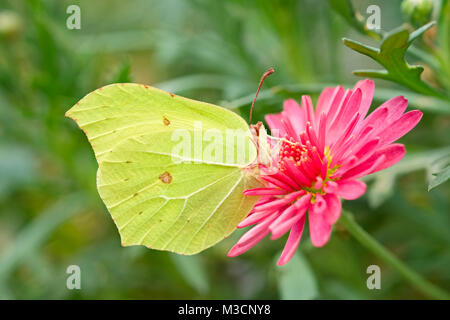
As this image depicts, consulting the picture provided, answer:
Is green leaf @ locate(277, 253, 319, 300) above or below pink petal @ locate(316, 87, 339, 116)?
below

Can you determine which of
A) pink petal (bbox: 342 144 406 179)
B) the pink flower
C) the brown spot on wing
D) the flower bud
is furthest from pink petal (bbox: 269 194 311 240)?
the flower bud

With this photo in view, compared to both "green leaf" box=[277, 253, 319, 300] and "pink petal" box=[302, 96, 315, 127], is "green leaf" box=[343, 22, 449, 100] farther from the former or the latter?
"green leaf" box=[277, 253, 319, 300]

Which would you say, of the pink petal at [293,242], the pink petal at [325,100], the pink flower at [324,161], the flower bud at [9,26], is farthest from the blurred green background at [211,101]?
the pink petal at [293,242]

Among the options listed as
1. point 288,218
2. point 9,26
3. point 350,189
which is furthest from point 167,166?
point 9,26

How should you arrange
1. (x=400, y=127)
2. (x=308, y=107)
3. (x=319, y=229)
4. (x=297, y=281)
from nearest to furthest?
1. (x=319, y=229)
2. (x=400, y=127)
3. (x=308, y=107)
4. (x=297, y=281)

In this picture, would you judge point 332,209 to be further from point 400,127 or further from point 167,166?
point 167,166

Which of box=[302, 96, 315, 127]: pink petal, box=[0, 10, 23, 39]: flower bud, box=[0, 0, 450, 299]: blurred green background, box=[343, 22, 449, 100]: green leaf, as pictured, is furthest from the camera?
box=[0, 10, 23, 39]: flower bud
